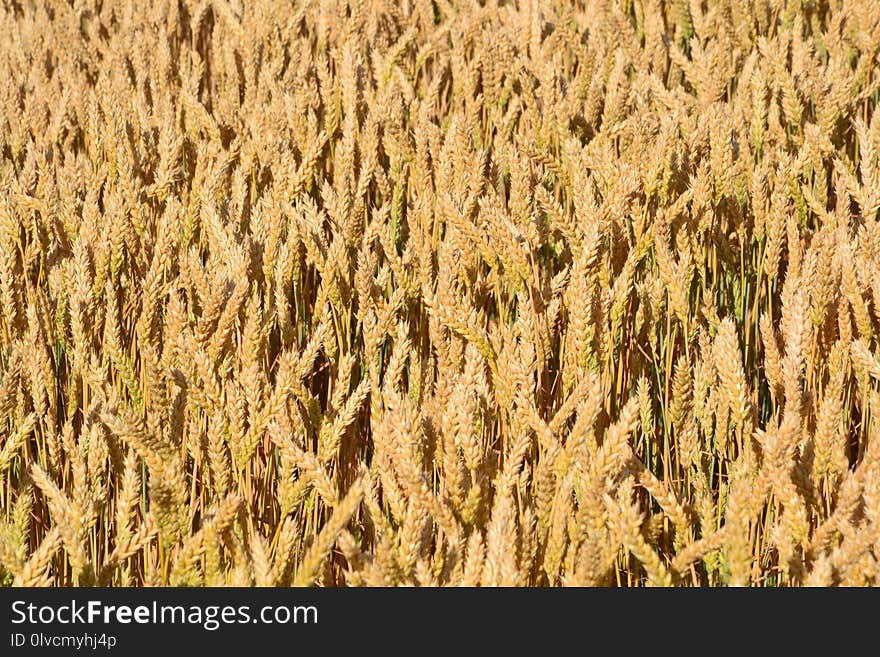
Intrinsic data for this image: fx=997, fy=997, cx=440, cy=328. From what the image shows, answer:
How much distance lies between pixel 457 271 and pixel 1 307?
70cm

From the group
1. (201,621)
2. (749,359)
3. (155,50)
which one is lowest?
(201,621)

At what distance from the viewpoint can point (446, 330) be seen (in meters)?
1.40

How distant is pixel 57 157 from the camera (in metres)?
2.00

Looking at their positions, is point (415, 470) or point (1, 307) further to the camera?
point (1, 307)

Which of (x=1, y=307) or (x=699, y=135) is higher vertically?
(x=699, y=135)

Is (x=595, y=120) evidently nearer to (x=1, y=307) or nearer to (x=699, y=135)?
(x=699, y=135)

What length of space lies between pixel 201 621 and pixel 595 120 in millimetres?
1397

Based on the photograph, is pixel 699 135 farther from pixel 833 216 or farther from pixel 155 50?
pixel 155 50

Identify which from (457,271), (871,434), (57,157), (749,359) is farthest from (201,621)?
(57,157)

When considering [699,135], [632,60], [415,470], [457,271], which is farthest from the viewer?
[632,60]

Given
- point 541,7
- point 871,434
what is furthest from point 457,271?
point 541,7

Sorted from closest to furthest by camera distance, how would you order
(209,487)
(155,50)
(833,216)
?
(209,487) < (833,216) < (155,50)

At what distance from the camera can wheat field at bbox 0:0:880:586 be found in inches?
40.1

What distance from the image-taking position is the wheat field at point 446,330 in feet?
3.34
